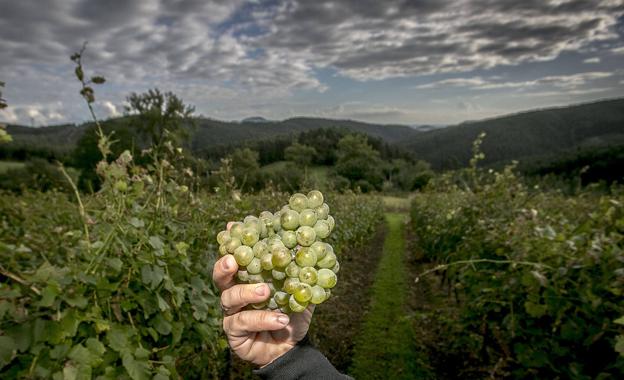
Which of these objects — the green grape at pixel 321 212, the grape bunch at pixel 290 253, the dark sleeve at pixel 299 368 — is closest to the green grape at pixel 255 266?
the grape bunch at pixel 290 253

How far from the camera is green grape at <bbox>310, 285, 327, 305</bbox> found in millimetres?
1022

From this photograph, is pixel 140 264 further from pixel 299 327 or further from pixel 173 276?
pixel 299 327

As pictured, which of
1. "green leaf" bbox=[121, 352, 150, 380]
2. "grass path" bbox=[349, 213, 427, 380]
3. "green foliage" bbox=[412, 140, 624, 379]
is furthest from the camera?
"grass path" bbox=[349, 213, 427, 380]

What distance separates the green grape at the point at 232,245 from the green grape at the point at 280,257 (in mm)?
139

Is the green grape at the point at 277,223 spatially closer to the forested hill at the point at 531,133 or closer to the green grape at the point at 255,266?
the green grape at the point at 255,266

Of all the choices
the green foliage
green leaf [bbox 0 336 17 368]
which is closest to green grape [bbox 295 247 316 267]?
green leaf [bbox 0 336 17 368]

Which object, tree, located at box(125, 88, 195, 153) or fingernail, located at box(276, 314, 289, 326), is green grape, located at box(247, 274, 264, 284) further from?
tree, located at box(125, 88, 195, 153)

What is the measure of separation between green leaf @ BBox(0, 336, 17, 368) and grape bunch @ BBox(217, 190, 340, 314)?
1134 millimetres

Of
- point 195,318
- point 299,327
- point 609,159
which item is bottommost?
point 609,159

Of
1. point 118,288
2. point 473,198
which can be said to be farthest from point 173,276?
point 473,198

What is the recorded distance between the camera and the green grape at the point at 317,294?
102 centimetres

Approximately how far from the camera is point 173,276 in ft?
8.86

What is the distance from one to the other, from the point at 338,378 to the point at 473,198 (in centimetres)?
648

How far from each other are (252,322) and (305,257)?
1.07 feet
